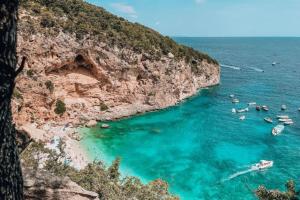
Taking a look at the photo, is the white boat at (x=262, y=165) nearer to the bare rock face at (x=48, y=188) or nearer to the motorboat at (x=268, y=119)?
the motorboat at (x=268, y=119)

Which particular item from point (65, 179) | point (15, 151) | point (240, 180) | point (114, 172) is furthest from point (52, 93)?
point (15, 151)

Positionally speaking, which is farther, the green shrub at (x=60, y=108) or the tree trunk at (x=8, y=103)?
the green shrub at (x=60, y=108)

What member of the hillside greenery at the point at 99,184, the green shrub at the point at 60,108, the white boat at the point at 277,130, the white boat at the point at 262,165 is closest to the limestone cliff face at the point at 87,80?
the green shrub at the point at 60,108

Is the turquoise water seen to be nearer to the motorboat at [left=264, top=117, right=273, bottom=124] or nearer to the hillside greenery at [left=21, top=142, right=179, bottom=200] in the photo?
the motorboat at [left=264, top=117, right=273, bottom=124]

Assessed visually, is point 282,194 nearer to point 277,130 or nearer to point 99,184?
point 99,184

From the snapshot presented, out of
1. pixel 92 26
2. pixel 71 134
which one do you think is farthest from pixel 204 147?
pixel 92 26

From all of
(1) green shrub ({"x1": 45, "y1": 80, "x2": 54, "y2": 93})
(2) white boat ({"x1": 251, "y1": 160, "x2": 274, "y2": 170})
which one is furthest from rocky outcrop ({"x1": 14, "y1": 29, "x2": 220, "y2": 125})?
(2) white boat ({"x1": 251, "y1": 160, "x2": 274, "y2": 170})

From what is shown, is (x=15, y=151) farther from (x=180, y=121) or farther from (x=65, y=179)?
(x=180, y=121)
